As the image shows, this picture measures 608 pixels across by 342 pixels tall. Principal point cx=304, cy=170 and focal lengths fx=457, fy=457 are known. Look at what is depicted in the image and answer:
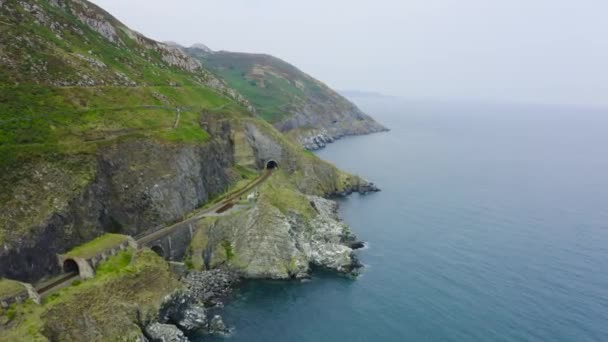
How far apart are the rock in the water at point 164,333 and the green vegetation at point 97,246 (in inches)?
517

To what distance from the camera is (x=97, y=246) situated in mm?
63250

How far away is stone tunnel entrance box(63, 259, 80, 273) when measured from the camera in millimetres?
60850

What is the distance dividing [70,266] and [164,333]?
17151 mm

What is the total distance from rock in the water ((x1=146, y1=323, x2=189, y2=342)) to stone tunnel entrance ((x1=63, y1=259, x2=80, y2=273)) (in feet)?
46.2

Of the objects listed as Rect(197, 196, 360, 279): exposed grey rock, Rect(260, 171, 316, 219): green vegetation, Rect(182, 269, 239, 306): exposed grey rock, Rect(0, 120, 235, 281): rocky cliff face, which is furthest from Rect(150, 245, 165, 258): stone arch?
Rect(260, 171, 316, 219): green vegetation

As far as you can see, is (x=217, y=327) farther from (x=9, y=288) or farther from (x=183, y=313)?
(x=9, y=288)

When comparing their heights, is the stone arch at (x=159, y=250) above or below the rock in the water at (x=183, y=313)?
above

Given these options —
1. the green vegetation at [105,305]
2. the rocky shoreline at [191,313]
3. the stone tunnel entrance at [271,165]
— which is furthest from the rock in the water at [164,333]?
the stone tunnel entrance at [271,165]

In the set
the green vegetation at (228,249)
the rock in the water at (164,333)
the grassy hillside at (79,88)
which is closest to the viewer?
the rock in the water at (164,333)

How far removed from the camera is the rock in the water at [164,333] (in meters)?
55.0

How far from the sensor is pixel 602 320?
6244 cm

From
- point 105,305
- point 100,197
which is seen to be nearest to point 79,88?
point 100,197

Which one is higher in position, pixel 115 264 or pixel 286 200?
pixel 286 200

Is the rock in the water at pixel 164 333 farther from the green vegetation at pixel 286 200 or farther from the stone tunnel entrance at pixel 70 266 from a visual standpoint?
the green vegetation at pixel 286 200
